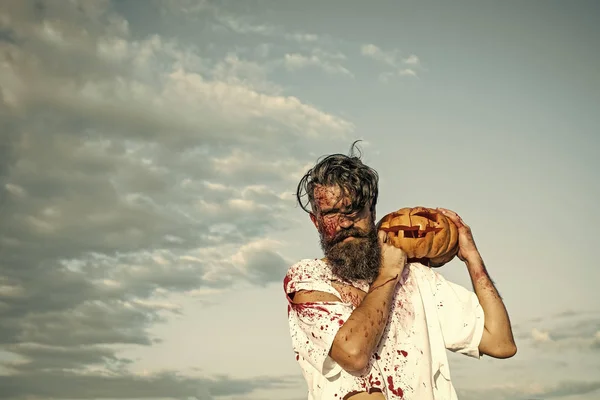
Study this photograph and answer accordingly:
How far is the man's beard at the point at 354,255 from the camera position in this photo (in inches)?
241

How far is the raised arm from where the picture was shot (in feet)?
18.0

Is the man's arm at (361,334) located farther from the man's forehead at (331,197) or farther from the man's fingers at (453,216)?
the man's fingers at (453,216)

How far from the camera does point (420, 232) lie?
21.3 feet

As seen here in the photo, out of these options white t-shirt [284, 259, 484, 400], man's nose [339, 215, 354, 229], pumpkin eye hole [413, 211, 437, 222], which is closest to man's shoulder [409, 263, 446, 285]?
white t-shirt [284, 259, 484, 400]

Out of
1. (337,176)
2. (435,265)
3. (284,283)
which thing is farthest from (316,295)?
(435,265)

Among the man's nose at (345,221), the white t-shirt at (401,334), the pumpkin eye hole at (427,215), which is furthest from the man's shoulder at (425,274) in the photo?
the man's nose at (345,221)

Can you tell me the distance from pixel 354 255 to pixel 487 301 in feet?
4.84

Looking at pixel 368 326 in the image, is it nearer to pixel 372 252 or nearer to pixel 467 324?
pixel 372 252

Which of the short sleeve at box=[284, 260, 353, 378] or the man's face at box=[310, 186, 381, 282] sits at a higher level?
the man's face at box=[310, 186, 381, 282]

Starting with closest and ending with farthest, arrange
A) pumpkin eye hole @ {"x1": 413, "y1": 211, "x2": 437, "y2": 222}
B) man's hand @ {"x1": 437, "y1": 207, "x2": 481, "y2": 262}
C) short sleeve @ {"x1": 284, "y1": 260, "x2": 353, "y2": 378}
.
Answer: short sleeve @ {"x1": 284, "y1": 260, "x2": 353, "y2": 378} < pumpkin eye hole @ {"x1": 413, "y1": 211, "x2": 437, "y2": 222} < man's hand @ {"x1": 437, "y1": 207, "x2": 481, "y2": 262}

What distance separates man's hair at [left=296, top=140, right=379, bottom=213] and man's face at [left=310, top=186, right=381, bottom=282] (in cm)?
5

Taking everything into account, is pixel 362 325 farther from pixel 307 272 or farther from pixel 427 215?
pixel 427 215

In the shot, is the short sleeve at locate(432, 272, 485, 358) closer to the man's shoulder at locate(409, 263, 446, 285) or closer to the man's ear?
the man's shoulder at locate(409, 263, 446, 285)

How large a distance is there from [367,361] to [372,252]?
3.34 ft
